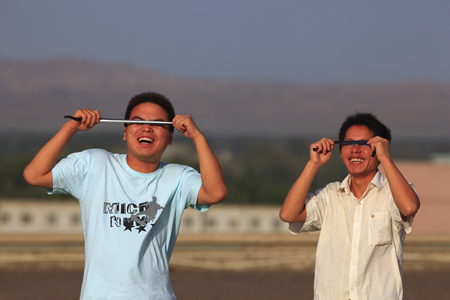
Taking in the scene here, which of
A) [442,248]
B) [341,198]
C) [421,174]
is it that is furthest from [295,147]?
[341,198]

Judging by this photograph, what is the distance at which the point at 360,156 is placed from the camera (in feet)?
12.1

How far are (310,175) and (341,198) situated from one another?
262 millimetres

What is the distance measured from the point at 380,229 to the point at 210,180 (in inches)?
39.6

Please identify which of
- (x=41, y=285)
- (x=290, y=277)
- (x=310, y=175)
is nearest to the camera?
(x=310, y=175)

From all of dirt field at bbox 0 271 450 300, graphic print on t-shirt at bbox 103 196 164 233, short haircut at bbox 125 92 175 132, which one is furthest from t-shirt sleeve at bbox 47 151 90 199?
dirt field at bbox 0 271 450 300

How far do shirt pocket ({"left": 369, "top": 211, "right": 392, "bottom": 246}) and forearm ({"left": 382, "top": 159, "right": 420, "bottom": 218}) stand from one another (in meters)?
0.16

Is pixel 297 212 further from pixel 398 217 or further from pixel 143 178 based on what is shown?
pixel 143 178

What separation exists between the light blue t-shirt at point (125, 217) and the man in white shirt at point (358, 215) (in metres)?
0.72

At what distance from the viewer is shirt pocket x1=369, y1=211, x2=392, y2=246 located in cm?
357

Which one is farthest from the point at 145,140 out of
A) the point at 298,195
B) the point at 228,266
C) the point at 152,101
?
the point at 228,266

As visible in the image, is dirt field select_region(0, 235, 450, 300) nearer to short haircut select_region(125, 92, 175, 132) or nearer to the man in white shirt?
the man in white shirt

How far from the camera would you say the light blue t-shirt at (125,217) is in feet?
10.4

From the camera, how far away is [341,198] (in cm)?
381

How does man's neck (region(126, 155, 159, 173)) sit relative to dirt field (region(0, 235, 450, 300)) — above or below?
above
